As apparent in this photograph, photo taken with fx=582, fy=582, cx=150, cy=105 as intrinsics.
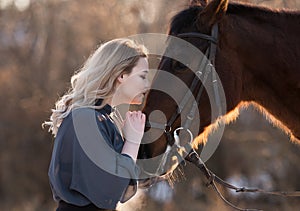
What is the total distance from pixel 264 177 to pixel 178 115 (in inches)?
334

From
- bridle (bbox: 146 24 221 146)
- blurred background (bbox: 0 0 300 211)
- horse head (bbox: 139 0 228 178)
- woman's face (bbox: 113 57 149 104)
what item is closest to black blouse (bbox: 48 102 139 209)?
woman's face (bbox: 113 57 149 104)

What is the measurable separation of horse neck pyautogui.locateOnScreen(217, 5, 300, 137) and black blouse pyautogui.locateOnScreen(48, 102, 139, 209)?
1.28 metres

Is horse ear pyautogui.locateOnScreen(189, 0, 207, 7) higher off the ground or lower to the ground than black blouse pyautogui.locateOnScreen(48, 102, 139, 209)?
higher

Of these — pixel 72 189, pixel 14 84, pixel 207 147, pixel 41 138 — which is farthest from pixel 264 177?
pixel 72 189

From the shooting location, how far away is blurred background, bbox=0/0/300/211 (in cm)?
1120

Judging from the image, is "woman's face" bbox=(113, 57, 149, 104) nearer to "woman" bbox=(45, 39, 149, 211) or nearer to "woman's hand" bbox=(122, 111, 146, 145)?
"woman" bbox=(45, 39, 149, 211)

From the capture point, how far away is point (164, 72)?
11.7ft

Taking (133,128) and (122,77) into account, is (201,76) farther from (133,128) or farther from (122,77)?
(133,128)

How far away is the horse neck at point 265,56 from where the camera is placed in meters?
3.70

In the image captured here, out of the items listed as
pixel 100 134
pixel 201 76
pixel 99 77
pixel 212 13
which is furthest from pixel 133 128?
pixel 212 13

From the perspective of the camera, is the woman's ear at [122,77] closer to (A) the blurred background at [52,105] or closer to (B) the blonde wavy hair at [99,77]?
(B) the blonde wavy hair at [99,77]

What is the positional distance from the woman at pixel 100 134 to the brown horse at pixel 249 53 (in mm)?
755

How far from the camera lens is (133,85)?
289 cm

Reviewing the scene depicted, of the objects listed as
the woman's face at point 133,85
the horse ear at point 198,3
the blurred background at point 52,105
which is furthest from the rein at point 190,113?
the blurred background at point 52,105
